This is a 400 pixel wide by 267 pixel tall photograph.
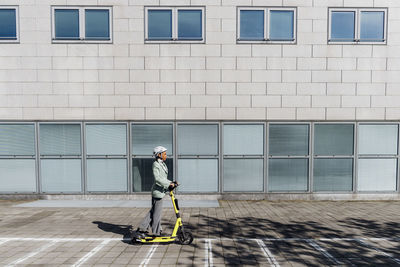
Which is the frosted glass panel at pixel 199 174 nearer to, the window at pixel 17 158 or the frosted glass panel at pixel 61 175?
the frosted glass panel at pixel 61 175

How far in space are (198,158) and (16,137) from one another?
655 cm

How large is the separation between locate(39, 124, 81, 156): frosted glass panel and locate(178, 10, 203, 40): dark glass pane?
4.99 metres

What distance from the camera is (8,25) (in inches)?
344

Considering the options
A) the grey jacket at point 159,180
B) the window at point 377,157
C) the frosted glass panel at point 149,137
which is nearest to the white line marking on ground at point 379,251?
the grey jacket at point 159,180

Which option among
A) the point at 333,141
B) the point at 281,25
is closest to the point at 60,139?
the point at 281,25

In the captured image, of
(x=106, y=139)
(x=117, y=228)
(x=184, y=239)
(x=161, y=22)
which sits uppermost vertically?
(x=161, y=22)

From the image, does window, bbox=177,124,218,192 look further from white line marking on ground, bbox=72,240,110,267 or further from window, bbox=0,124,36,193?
window, bbox=0,124,36,193

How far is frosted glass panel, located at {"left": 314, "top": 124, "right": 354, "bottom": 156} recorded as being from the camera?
8930 mm

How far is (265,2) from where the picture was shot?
8.69m

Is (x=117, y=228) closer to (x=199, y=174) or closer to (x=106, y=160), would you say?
(x=106, y=160)

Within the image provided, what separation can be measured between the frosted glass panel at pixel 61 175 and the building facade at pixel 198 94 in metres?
0.05

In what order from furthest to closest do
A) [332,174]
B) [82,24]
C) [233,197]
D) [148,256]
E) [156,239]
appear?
[332,174] → [233,197] → [82,24] → [156,239] → [148,256]

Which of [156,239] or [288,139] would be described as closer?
[156,239]

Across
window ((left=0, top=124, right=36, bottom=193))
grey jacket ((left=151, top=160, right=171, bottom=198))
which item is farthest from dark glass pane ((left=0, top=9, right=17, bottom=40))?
grey jacket ((left=151, top=160, right=171, bottom=198))
